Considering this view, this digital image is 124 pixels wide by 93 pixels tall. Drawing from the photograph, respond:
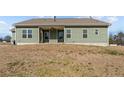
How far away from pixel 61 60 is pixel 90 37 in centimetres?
119

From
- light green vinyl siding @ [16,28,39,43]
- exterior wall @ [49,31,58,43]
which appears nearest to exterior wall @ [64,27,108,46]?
exterior wall @ [49,31,58,43]

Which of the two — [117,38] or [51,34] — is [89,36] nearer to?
[117,38]

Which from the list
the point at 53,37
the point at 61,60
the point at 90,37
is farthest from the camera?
the point at 53,37

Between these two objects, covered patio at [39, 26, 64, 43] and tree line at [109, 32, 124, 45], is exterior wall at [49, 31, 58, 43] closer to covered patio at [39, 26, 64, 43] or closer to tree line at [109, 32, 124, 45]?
covered patio at [39, 26, 64, 43]

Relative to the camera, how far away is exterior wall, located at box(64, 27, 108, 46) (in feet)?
36.7

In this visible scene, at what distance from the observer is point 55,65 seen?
36.4 ft

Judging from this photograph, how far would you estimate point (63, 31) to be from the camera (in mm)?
11672

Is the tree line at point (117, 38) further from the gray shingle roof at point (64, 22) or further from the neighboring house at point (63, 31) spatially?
the gray shingle roof at point (64, 22)

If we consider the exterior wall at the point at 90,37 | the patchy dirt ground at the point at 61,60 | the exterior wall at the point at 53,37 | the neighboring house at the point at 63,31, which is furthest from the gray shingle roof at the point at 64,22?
the patchy dirt ground at the point at 61,60

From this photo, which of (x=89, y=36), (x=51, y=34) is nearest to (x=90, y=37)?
(x=89, y=36)
